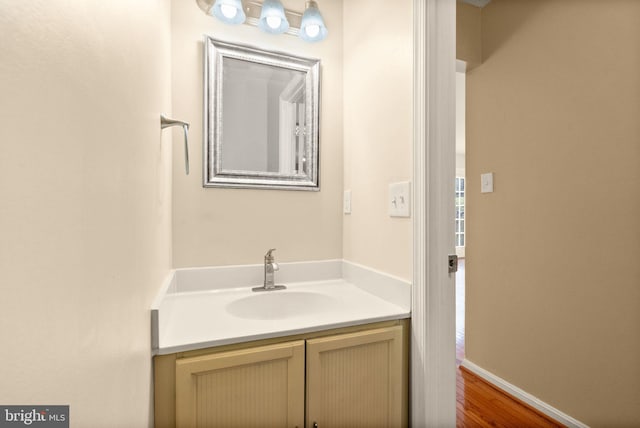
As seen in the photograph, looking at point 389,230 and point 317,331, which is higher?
point 389,230

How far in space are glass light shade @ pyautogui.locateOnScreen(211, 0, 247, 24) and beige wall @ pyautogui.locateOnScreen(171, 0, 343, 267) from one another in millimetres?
62

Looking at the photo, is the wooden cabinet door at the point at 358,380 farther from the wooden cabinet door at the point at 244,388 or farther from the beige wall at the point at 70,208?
the beige wall at the point at 70,208

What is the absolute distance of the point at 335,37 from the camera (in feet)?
5.02

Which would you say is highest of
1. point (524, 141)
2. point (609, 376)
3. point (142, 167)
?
point (524, 141)

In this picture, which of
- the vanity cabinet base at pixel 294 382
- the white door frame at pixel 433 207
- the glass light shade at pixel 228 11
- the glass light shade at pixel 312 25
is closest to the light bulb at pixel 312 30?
the glass light shade at pixel 312 25

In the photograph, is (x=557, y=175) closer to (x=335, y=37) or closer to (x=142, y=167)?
(x=335, y=37)

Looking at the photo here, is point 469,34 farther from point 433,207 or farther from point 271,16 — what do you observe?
point 433,207

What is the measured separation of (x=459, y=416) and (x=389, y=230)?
3.64 ft

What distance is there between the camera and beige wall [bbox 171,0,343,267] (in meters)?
1.29

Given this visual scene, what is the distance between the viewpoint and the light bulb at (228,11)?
1.27 m

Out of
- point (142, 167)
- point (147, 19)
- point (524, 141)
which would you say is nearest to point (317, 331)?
point (142, 167)

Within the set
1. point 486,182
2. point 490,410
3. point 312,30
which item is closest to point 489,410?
point 490,410

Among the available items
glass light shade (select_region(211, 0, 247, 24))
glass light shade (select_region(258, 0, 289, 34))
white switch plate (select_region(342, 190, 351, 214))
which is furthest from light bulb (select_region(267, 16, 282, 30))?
white switch plate (select_region(342, 190, 351, 214))

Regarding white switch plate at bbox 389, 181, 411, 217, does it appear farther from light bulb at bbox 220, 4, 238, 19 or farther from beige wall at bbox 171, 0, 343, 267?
light bulb at bbox 220, 4, 238, 19
